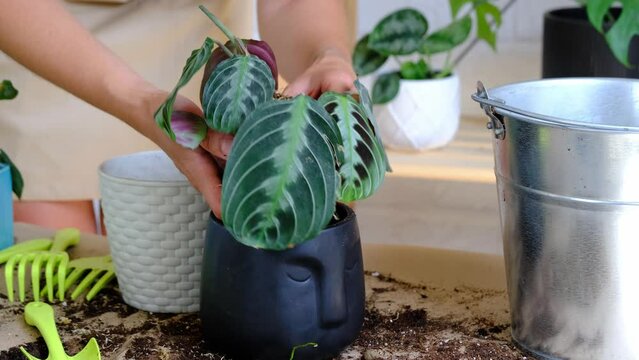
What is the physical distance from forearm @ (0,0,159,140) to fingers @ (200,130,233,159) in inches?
3.8

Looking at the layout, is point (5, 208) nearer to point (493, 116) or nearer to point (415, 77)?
point (493, 116)

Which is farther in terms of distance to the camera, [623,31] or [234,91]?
[623,31]

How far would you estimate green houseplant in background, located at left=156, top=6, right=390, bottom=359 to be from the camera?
25.8 inches

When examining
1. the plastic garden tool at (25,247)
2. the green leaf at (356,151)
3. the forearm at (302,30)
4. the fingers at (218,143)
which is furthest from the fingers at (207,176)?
the plastic garden tool at (25,247)

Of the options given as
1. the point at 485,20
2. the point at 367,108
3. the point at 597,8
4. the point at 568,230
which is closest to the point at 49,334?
the point at 367,108

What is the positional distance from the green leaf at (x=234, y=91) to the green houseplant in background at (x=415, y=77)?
4.15ft

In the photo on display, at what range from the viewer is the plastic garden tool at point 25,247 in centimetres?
105

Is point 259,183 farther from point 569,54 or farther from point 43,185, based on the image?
point 569,54

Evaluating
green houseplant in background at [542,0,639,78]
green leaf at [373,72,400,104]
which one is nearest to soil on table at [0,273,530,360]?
green houseplant in background at [542,0,639,78]

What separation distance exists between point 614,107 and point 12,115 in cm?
89

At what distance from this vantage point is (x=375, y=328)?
0.89 m

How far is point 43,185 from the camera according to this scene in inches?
55.9

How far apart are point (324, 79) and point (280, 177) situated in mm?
240

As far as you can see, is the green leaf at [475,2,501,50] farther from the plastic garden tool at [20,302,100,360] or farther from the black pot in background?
the plastic garden tool at [20,302,100,360]
